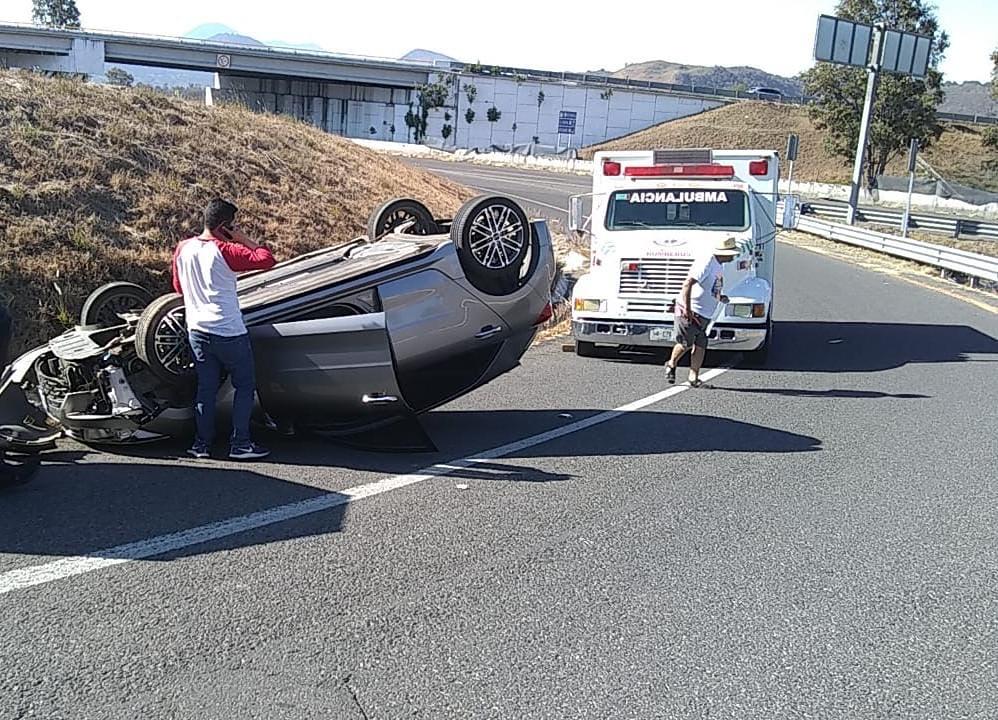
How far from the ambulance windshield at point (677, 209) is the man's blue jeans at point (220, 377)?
687 centimetres

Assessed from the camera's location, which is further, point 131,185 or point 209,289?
point 131,185

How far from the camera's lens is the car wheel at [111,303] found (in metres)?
7.38

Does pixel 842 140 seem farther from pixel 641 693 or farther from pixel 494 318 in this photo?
pixel 641 693

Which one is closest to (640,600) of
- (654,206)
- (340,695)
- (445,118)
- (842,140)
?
(340,695)

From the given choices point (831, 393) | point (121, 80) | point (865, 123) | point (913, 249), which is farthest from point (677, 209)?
point (865, 123)

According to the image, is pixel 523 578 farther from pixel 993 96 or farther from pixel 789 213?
pixel 993 96

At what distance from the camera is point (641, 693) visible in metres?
3.80

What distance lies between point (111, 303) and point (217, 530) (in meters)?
3.10

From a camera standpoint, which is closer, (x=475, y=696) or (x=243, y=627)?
(x=475, y=696)

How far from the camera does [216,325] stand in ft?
20.4

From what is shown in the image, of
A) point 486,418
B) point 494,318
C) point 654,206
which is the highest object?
point 654,206

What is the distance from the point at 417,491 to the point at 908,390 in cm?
637

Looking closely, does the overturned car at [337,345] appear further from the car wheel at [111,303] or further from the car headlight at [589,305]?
the car headlight at [589,305]

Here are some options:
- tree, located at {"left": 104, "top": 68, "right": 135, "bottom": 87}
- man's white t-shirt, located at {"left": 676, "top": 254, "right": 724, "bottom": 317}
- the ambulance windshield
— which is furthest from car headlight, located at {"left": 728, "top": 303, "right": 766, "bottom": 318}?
tree, located at {"left": 104, "top": 68, "right": 135, "bottom": 87}
